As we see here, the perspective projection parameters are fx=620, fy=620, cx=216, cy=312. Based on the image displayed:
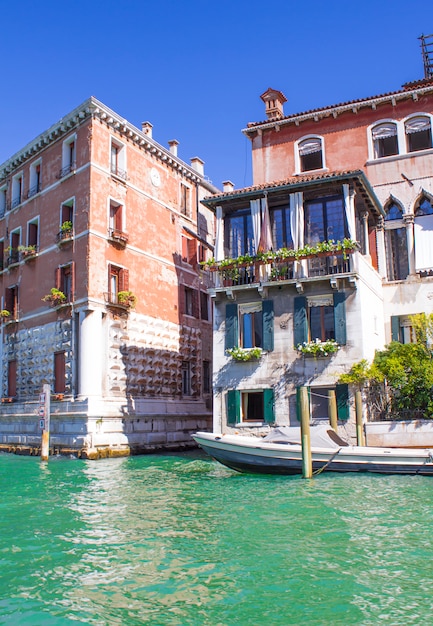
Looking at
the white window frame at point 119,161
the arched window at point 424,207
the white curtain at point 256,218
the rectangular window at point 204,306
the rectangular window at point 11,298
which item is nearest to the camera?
the white curtain at point 256,218

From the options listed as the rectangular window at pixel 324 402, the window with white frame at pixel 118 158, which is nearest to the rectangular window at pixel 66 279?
the window with white frame at pixel 118 158

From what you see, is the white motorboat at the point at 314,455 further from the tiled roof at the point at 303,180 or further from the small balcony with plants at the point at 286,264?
the tiled roof at the point at 303,180

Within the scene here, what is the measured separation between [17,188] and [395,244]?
17881 millimetres

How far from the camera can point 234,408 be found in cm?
2031

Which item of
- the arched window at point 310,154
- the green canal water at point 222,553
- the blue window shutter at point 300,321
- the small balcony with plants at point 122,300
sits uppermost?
the arched window at point 310,154

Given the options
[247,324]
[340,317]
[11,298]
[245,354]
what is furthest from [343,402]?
[11,298]

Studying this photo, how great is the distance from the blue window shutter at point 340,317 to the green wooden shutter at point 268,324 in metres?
2.10

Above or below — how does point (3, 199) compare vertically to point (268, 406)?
above

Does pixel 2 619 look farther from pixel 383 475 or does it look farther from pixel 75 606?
pixel 383 475

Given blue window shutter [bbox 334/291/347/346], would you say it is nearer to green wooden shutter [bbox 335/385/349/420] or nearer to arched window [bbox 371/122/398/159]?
green wooden shutter [bbox 335/385/349/420]

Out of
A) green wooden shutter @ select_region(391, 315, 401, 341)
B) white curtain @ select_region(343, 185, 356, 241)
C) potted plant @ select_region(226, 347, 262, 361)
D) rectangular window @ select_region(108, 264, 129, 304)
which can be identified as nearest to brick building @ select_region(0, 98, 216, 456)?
rectangular window @ select_region(108, 264, 129, 304)

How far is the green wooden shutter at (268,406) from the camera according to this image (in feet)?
64.7

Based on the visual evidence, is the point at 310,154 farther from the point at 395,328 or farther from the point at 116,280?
the point at 116,280

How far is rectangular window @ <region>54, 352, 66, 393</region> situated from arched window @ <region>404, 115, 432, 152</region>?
50.8 ft
